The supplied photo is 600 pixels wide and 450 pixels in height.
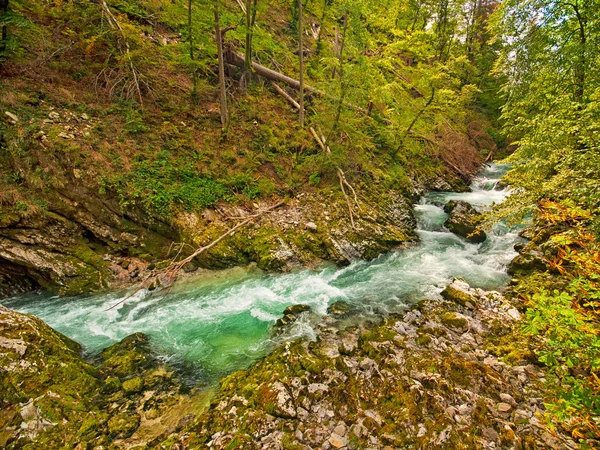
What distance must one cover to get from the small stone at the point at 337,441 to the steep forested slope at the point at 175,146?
17.2 feet

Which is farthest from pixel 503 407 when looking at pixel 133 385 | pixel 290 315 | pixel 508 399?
pixel 133 385

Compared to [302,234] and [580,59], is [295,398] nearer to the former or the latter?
[302,234]

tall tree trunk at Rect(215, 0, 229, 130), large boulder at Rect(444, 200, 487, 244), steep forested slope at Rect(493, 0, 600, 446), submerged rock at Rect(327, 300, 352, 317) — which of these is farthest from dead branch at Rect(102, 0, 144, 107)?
large boulder at Rect(444, 200, 487, 244)

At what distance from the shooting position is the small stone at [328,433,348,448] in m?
3.63

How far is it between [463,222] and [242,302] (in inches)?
351

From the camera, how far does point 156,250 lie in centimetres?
831

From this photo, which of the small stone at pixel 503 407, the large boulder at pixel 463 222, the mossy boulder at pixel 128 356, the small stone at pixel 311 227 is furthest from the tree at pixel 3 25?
the large boulder at pixel 463 222

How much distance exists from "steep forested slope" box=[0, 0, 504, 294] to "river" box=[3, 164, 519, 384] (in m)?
0.66

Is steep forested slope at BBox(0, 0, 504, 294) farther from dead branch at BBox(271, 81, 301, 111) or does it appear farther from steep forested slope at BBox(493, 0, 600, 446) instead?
steep forested slope at BBox(493, 0, 600, 446)

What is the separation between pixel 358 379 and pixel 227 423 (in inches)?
81.6

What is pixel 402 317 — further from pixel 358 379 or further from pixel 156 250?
pixel 156 250

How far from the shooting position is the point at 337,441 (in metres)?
3.67

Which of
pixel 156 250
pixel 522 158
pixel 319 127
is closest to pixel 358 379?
pixel 156 250

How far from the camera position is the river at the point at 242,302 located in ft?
18.8
